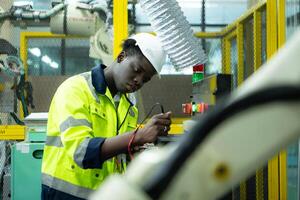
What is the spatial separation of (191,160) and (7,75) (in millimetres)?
3603

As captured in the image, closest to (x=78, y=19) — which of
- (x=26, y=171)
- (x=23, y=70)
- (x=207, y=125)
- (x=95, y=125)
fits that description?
(x=23, y=70)

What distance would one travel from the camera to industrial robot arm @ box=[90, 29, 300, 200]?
43cm

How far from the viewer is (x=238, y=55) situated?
3566mm

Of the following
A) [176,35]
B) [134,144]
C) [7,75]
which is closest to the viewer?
[134,144]

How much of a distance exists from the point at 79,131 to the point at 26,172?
1.70 metres

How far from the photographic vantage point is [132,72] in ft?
6.77

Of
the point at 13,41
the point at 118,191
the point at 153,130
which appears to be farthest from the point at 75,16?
the point at 118,191

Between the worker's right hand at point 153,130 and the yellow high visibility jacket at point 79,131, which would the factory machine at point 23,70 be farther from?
the worker's right hand at point 153,130

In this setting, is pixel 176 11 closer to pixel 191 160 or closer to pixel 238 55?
pixel 238 55

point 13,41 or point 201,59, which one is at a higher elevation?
point 13,41

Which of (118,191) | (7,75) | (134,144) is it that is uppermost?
(7,75)

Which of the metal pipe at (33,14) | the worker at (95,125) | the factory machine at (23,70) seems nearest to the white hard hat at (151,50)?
the worker at (95,125)

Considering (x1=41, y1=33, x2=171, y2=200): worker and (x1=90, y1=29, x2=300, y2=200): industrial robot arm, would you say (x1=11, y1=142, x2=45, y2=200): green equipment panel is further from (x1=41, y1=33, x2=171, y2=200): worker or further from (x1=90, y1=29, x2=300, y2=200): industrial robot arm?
(x1=90, y1=29, x2=300, y2=200): industrial robot arm

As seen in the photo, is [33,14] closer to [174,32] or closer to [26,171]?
[26,171]
